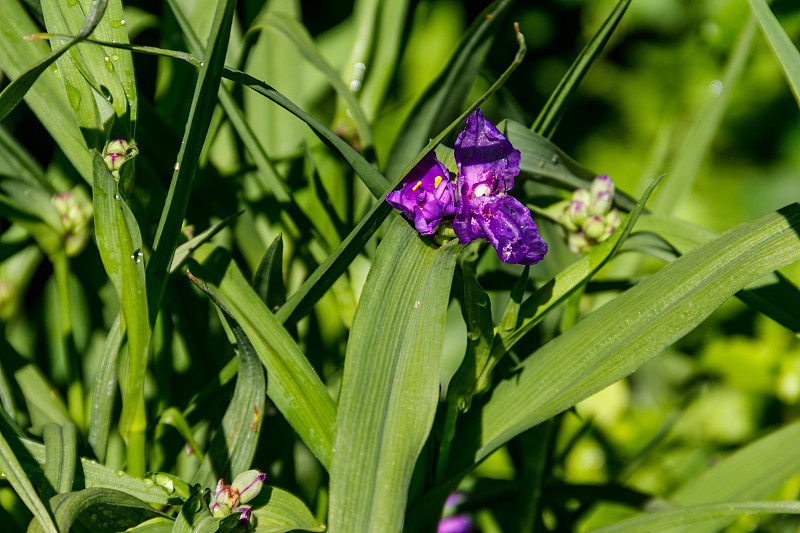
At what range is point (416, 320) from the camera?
0.44 meters

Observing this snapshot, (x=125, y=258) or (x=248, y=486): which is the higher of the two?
(x=125, y=258)

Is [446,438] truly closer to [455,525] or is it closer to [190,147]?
[190,147]

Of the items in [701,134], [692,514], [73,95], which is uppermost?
[73,95]

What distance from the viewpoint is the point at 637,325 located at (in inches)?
18.6

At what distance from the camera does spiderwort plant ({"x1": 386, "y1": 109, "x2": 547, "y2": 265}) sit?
1.37 ft

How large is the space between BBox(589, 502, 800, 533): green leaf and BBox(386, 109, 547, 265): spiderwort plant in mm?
258

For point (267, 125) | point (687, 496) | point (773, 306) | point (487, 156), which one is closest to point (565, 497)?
point (687, 496)

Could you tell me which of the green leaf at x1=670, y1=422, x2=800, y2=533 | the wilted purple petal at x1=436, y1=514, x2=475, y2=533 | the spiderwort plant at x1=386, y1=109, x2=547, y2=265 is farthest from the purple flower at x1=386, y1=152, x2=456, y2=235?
the wilted purple petal at x1=436, y1=514, x2=475, y2=533

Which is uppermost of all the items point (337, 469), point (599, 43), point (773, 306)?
point (599, 43)

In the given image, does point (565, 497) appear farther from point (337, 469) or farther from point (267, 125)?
point (267, 125)

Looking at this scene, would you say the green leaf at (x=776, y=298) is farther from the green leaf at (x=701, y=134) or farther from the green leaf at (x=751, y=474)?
the green leaf at (x=701, y=134)

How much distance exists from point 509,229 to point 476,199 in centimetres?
3

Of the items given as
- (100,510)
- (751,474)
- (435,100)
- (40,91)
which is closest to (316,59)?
(435,100)

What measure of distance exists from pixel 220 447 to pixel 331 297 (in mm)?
266
